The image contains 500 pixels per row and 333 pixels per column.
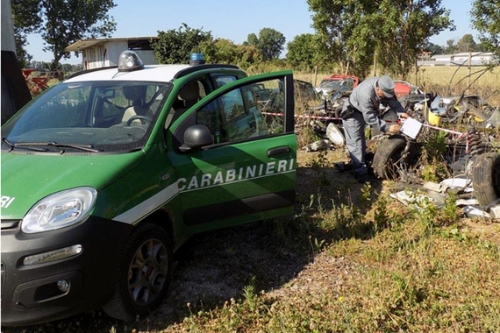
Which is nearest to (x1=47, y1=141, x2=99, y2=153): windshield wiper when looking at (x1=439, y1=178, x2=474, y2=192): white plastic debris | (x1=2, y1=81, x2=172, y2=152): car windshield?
(x1=2, y1=81, x2=172, y2=152): car windshield

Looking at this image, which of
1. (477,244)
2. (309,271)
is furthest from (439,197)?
(309,271)

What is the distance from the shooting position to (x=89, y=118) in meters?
3.80

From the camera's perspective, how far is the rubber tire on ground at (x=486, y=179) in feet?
15.9

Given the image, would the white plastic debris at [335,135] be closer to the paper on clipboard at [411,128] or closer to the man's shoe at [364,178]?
the man's shoe at [364,178]

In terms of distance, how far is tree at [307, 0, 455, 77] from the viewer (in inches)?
627

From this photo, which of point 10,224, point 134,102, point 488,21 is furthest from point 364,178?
point 488,21

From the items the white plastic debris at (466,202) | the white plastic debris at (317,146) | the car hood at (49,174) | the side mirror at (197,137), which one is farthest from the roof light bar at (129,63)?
the white plastic debris at (317,146)

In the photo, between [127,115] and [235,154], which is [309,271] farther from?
[127,115]

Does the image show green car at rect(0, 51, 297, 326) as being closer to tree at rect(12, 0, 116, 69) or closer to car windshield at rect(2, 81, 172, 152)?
car windshield at rect(2, 81, 172, 152)

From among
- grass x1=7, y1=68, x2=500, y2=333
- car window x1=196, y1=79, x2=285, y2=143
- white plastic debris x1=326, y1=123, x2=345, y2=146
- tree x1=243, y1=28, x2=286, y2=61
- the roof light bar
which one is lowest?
grass x1=7, y1=68, x2=500, y2=333

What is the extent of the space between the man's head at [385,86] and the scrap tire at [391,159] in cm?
65

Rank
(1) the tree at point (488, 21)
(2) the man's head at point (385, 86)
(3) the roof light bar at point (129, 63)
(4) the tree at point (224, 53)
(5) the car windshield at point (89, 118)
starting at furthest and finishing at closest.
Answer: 1. (4) the tree at point (224, 53)
2. (1) the tree at point (488, 21)
3. (2) the man's head at point (385, 86)
4. (3) the roof light bar at point (129, 63)
5. (5) the car windshield at point (89, 118)

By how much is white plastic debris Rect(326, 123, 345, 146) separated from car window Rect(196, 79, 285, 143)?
4.24 m

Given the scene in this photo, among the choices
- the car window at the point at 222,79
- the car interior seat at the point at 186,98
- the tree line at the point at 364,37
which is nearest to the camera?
the car interior seat at the point at 186,98
